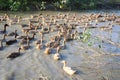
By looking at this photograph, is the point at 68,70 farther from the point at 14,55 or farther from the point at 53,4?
the point at 53,4

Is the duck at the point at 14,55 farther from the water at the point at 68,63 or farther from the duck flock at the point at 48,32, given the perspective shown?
the water at the point at 68,63

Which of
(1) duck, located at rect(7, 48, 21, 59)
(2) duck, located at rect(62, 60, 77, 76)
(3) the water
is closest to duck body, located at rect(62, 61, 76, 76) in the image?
(2) duck, located at rect(62, 60, 77, 76)

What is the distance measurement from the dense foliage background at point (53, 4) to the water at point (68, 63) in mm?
9766

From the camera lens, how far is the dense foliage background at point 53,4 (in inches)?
954

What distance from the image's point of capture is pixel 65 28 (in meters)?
17.3

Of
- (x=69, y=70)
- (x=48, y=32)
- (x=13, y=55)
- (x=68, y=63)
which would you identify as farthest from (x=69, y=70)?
(x=48, y=32)

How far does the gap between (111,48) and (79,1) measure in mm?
13441

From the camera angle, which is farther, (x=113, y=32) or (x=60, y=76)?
(x=113, y=32)

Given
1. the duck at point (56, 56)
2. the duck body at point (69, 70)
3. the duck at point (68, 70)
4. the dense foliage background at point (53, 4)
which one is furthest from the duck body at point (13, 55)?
the dense foliage background at point (53, 4)

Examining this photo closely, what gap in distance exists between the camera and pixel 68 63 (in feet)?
40.0

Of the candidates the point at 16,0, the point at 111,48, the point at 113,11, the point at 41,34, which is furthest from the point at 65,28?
the point at 113,11

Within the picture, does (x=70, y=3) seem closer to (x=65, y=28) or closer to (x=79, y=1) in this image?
(x=79, y=1)

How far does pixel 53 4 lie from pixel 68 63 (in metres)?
14.6

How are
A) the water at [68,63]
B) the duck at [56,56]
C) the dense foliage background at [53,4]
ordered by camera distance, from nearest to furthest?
the water at [68,63] → the duck at [56,56] → the dense foliage background at [53,4]
